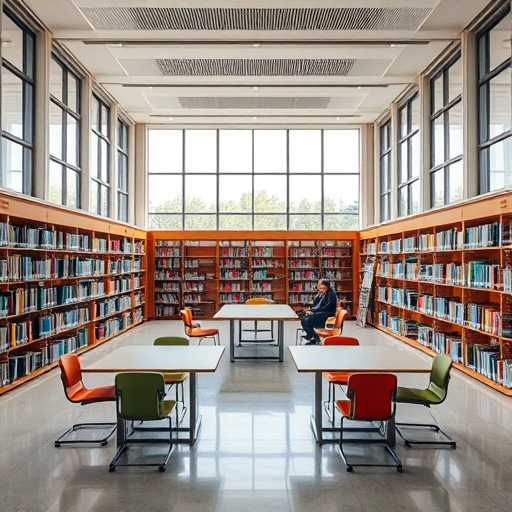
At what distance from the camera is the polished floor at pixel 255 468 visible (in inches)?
119

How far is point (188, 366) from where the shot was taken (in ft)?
12.6

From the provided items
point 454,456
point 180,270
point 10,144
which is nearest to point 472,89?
point 454,456

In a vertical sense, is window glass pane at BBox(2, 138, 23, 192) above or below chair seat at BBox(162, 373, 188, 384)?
above

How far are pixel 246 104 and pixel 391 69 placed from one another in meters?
3.40

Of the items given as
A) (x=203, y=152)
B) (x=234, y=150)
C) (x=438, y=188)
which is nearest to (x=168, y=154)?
(x=203, y=152)

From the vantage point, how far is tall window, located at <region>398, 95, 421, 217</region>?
1009 cm

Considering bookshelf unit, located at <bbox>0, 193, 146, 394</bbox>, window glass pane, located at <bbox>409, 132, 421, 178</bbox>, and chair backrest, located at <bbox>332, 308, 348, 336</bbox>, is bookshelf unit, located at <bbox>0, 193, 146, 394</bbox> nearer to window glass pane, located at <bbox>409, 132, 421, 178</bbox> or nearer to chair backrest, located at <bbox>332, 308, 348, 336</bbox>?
chair backrest, located at <bbox>332, 308, 348, 336</bbox>

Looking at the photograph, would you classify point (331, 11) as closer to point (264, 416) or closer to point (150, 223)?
point (264, 416)

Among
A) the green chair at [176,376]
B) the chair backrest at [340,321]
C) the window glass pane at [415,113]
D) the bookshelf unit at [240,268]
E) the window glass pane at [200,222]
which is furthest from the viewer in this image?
the window glass pane at [200,222]

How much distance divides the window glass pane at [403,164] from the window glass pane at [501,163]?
11.5 feet

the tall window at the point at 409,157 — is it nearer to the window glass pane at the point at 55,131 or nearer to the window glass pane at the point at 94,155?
the window glass pane at the point at 94,155

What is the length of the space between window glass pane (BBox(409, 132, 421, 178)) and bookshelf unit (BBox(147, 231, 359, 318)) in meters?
2.75

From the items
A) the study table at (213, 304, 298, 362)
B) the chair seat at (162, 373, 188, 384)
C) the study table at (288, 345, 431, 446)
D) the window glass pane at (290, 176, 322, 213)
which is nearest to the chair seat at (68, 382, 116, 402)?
the chair seat at (162, 373, 188, 384)

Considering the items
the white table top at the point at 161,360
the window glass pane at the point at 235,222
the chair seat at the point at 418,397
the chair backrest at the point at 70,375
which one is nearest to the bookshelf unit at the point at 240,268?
the window glass pane at the point at 235,222
